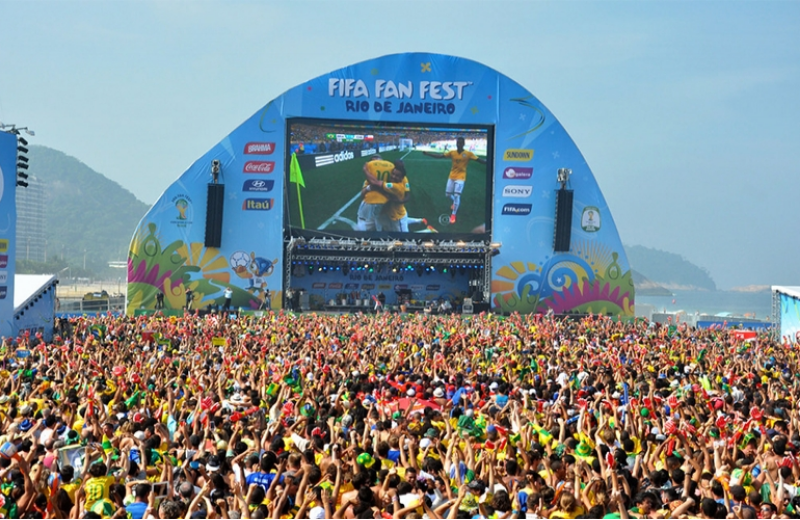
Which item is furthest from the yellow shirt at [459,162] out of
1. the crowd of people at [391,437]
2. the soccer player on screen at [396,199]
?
the crowd of people at [391,437]

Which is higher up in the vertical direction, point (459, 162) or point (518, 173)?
point (459, 162)

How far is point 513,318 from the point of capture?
103 feet

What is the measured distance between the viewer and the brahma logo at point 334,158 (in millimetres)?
42906

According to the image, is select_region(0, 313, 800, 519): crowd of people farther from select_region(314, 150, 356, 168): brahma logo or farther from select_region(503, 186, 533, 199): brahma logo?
select_region(503, 186, 533, 199): brahma logo

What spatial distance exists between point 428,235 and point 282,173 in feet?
23.1

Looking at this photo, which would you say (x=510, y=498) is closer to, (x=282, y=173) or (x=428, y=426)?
(x=428, y=426)

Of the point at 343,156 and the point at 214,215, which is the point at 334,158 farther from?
the point at 214,215

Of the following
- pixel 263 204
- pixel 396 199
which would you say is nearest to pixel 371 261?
pixel 396 199

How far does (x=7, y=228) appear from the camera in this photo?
86.6ft

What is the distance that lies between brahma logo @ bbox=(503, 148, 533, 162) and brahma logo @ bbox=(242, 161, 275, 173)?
10.5 m

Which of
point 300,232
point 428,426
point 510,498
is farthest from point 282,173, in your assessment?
point 510,498

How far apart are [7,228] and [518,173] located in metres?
24.4

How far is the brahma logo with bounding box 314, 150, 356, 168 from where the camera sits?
42.9 metres

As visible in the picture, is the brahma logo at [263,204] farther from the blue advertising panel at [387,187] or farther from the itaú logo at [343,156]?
the itaú logo at [343,156]
